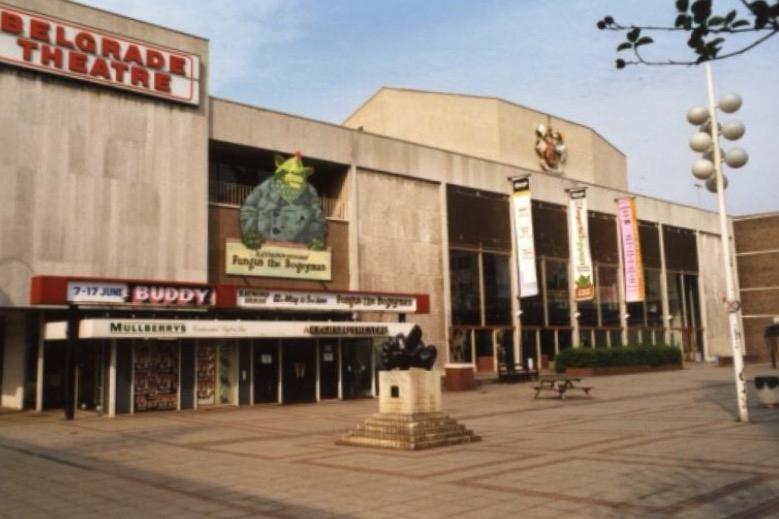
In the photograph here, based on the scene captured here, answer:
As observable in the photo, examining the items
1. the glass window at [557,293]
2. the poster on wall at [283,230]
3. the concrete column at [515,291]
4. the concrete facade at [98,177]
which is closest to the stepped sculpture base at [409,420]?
the concrete facade at [98,177]

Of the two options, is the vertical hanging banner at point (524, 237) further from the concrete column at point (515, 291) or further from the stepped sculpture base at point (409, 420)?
the stepped sculpture base at point (409, 420)

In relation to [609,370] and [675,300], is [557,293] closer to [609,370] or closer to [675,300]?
[609,370]

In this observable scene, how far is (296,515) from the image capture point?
840 cm

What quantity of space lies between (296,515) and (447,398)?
19.8 m

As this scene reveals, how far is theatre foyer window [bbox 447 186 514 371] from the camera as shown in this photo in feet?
127

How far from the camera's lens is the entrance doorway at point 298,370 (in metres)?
26.8

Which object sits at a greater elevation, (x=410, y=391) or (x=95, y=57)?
(x=95, y=57)

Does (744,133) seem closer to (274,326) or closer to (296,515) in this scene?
(296,515)

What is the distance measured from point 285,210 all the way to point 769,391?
63.9 feet

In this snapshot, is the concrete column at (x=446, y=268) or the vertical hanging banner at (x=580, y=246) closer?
the concrete column at (x=446, y=268)

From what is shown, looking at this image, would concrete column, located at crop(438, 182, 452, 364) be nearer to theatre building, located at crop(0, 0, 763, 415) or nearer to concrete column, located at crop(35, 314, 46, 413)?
theatre building, located at crop(0, 0, 763, 415)

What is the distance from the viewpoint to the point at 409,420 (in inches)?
562

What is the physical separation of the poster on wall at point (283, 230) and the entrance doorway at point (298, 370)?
428 cm

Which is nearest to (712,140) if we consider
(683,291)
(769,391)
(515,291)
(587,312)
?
(769,391)
